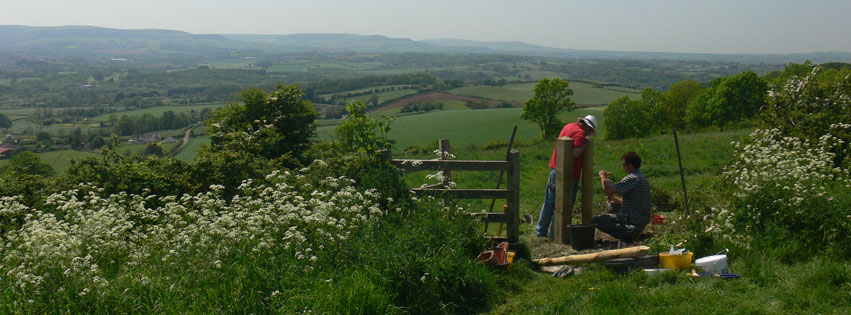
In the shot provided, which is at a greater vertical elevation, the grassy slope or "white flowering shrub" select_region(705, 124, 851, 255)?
"white flowering shrub" select_region(705, 124, 851, 255)

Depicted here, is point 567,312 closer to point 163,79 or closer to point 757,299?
point 757,299

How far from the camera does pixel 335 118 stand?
65812 mm

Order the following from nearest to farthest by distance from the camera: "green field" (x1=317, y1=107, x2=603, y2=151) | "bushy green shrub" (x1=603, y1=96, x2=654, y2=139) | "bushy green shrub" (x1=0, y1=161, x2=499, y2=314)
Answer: "bushy green shrub" (x1=0, y1=161, x2=499, y2=314), "green field" (x1=317, y1=107, x2=603, y2=151), "bushy green shrub" (x1=603, y1=96, x2=654, y2=139)

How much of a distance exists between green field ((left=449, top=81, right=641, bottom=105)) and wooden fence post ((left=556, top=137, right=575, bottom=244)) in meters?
88.5

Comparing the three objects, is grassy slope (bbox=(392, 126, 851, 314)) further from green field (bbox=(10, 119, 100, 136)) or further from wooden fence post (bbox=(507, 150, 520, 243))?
green field (bbox=(10, 119, 100, 136))

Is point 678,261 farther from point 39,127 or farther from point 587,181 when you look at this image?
point 39,127

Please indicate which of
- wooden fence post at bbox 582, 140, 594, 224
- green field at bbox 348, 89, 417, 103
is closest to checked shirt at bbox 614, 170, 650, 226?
wooden fence post at bbox 582, 140, 594, 224

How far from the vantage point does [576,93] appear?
106 m

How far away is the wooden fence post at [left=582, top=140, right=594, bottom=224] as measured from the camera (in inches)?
304

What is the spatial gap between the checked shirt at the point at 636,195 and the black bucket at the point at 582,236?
2.34ft

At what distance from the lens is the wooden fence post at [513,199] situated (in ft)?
24.3

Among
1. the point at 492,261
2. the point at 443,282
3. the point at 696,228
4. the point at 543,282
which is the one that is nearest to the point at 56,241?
the point at 443,282

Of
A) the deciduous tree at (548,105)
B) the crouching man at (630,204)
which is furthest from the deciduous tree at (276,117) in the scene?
the deciduous tree at (548,105)

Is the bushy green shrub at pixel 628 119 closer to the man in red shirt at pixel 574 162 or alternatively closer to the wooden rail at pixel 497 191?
the man in red shirt at pixel 574 162
